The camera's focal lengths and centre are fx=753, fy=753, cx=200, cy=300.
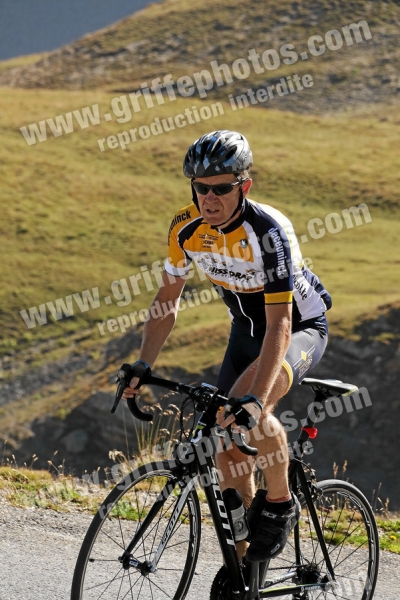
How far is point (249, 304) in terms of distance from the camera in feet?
15.6

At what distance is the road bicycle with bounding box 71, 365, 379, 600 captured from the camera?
3990 millimetres

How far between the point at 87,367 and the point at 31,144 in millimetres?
45791

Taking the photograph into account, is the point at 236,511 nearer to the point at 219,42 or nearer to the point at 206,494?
the point at 206,494

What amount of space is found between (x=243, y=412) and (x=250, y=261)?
1.12m

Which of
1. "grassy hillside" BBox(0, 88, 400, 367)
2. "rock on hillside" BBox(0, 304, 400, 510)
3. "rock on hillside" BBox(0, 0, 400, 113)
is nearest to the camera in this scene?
"rock on hillside" BBox(0, 304, 400, 510)

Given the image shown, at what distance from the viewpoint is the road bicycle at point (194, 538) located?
3990 mm

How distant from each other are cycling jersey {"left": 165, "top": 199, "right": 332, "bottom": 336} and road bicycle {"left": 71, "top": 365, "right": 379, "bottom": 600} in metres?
0.59

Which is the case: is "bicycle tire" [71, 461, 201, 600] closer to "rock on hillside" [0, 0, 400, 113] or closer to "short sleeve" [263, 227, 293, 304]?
"short sleeve" [263, 227, 293, 304]

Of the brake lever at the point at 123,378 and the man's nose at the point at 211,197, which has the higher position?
the man's nose at the point at 211,197

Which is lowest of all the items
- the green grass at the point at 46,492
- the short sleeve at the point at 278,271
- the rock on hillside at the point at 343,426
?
the rock on hillside at the point at 343,426

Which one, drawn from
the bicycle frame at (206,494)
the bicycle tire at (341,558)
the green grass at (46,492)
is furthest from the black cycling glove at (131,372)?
the green grass at (46,492)

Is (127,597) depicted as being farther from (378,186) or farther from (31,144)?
(31,144)

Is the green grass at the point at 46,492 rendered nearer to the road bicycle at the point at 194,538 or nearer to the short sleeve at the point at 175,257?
the road bicycle at the point at 194,538

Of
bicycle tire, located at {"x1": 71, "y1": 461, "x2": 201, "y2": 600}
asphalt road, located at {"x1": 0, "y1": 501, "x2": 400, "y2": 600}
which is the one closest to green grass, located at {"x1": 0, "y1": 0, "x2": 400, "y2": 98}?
asphalt road, located at {"x1": 0, "y1": 501, "x2": 400, "y2": 600}
